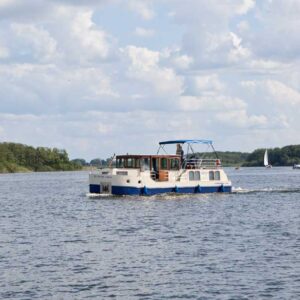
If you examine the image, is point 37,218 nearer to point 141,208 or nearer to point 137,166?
point 141,208

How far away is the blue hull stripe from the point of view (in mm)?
81000

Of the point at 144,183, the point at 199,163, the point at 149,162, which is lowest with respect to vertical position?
the point at 144,183

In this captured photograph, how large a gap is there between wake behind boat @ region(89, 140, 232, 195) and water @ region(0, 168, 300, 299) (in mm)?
6185

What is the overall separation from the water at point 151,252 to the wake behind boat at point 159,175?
619cm

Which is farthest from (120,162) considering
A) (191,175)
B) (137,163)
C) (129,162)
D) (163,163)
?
(191,175)

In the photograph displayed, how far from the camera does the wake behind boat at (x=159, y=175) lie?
8100cm

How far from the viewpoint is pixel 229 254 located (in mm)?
42344

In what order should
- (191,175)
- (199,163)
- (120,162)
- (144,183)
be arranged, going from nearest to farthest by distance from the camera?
(144,183) < (120,162) < (191,175) < (199,163)

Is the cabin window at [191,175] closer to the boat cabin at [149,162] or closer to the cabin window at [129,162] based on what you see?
the boat cabin at [149,162]

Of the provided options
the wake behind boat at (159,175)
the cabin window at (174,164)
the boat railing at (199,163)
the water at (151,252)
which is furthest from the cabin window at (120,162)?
the water at (151,252)

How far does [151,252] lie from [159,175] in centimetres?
4026

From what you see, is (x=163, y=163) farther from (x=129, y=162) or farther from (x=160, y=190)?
(x=129, y=162)

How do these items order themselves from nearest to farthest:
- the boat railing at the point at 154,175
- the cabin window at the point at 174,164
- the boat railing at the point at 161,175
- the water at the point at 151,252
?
the water at the point at 151,252 < the boat railing at the point at 154,175 < the boat railing at the point at 161,175 < the cabin window at the point at 174,164

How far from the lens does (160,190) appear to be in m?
83.1
